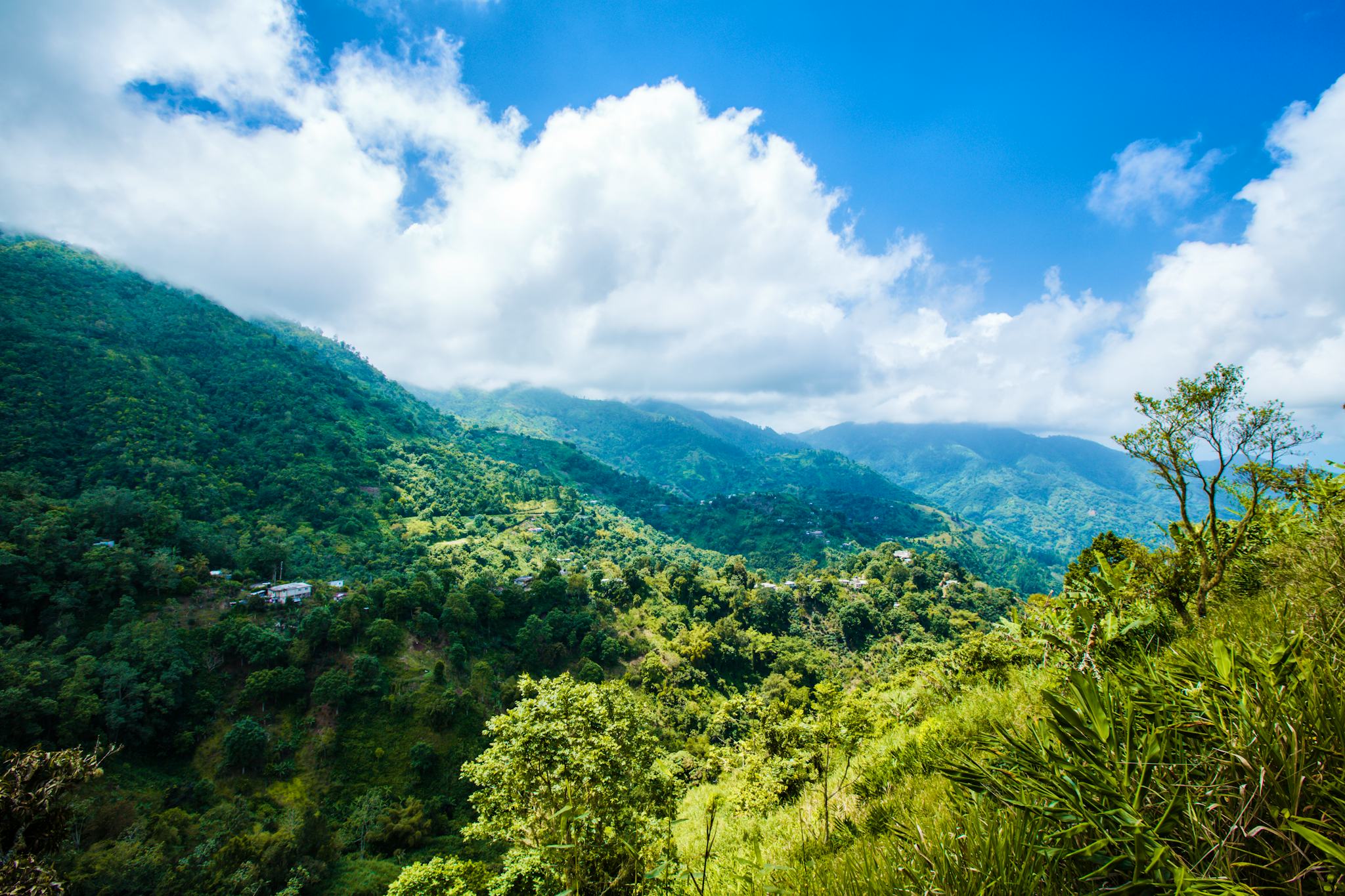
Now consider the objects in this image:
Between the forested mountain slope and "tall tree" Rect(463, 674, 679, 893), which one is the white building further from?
"tall tree" Rect(463, 674, 679, 893)

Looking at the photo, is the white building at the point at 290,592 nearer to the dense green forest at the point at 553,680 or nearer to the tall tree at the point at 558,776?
the dense green forest at the point at 553,680

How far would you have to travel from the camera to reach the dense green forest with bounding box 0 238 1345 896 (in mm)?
1596

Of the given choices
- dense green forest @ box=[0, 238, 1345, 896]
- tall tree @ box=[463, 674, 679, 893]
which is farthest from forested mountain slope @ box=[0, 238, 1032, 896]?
tall tree @ box=[463, 674, 679, 893]

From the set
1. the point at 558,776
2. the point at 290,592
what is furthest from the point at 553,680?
the point at 290,592

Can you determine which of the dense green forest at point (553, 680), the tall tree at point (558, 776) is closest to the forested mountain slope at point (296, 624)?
the dense green forest at point (553, 680)

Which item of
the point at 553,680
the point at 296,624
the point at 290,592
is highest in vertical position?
the point at 553,680

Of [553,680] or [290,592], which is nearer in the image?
[553,680]

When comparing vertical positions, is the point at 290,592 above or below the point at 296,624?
above

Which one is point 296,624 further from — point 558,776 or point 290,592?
point 558,776

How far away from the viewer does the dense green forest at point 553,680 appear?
1.60m

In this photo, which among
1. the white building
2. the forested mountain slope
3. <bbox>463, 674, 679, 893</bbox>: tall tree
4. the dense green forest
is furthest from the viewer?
the white building

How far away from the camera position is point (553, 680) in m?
12.5

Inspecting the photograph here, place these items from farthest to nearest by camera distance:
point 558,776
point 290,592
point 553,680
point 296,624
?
point 290,592 < point 296,624 < point 553,680 < point 558,776

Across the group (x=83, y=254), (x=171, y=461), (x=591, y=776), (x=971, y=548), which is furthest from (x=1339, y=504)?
(x=83, y=254)
